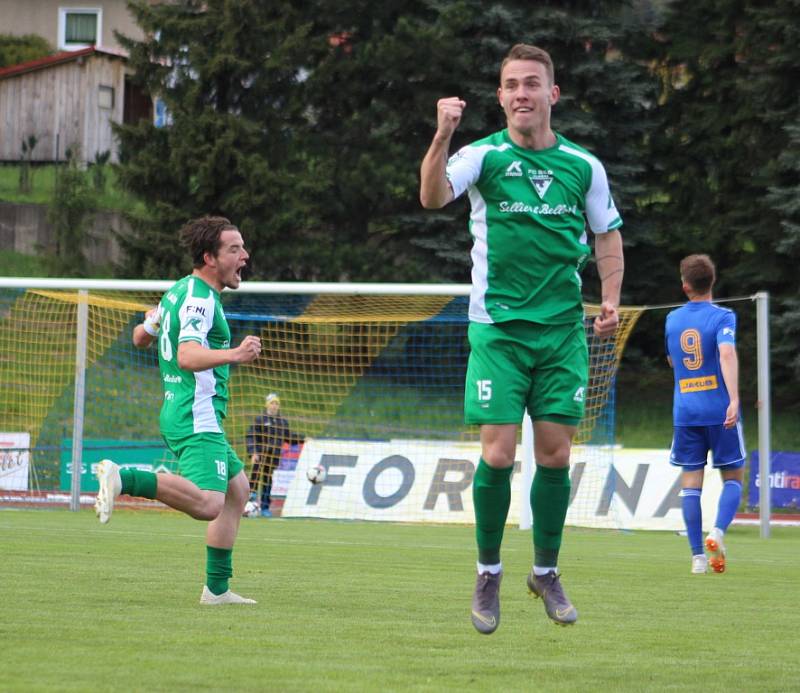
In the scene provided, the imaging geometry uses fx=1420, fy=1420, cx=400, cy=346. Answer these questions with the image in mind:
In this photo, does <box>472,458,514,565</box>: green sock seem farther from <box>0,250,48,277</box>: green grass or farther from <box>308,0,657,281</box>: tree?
<box>0,250,48,277</box>: green grass

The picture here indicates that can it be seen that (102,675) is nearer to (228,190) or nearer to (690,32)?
(228,190)

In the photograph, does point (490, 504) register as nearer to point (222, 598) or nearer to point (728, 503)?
point (222, 598)

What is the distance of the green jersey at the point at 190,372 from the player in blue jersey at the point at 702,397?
14.1 feet

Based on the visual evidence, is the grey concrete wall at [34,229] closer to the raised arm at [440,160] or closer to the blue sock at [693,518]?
the blue sock at [693,518]

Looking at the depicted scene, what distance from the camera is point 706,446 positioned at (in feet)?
34.7

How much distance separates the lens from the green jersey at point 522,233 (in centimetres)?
585

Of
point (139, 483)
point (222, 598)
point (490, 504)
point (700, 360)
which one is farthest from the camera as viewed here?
point (700, 360)

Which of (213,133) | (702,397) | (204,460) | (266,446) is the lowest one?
(266,446)

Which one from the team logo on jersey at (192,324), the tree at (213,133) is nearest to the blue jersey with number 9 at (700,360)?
the team logo on jersey at (192,324)

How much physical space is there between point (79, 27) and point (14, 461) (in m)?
35.0

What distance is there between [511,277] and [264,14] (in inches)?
1018

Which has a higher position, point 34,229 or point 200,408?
point 34,229

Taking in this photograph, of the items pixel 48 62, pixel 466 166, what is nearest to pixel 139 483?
pixel 466 166

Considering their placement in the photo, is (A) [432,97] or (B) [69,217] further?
(B) [69,217]
